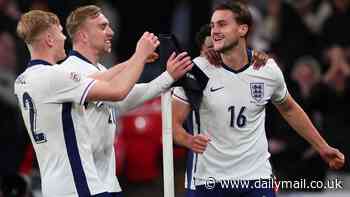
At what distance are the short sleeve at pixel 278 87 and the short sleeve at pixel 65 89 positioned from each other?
181cm

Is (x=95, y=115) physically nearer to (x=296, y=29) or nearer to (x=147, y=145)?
(x=147, y=145)

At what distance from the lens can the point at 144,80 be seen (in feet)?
42.3

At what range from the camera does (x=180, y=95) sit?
9117 millimetres

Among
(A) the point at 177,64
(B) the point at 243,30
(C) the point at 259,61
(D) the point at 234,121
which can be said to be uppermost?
(B) the point at 243,30

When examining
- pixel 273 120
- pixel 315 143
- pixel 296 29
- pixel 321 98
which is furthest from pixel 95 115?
pixel 296 29

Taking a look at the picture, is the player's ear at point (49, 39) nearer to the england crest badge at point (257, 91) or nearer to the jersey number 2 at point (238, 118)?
the jersey number 2 at point (238, 118)

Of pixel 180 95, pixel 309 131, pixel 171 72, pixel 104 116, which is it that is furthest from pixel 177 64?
pixel 309 131

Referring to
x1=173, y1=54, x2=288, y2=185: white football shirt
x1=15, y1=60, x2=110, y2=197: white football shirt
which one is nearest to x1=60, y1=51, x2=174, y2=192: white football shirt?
x1=15, y1=60, x2=110, y2=197: white football shirt

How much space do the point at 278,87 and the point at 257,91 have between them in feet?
0.71

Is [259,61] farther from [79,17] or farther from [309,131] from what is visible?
[79,17]

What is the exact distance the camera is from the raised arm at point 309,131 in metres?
9.32

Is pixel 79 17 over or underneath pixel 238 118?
over

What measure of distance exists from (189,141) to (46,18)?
4.99ft

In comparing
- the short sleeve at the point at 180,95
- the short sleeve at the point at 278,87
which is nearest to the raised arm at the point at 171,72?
the short sleeve at the point at 180,95
